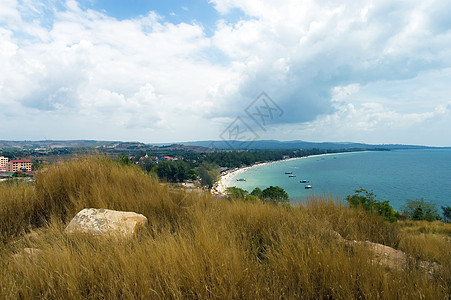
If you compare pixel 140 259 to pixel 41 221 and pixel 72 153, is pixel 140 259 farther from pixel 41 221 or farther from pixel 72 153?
pixel 72 153

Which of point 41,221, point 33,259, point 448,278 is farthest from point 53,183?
point 448,278

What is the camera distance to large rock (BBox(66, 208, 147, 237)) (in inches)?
114

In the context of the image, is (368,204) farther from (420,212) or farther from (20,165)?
A: (420,212)

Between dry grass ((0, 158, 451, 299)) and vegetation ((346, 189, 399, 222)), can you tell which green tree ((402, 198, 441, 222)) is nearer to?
vegetation ((346, 189, 399, 222))

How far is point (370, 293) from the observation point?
1741mm

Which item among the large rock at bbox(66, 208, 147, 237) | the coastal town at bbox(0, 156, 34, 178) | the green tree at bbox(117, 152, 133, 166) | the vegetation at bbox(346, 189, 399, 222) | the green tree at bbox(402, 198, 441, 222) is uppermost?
the green tree at bbox(117, 152, 133, 166)

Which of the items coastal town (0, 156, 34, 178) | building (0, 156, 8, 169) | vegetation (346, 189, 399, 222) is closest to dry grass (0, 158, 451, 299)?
vegetation (346, 189, 399, 222)

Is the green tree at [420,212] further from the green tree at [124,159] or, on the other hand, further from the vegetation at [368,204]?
the green tree at [124,159]

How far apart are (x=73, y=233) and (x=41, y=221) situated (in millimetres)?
1618

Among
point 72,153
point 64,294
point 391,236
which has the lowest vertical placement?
point 391,236

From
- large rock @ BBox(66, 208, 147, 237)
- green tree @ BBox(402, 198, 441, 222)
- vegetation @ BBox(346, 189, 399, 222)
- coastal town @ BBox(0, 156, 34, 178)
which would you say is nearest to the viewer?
large rock @ BBox(66, 208, 147, 237)

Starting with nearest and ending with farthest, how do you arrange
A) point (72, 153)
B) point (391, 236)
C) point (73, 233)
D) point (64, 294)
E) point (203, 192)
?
point (64, 294) < point (73, 233) < point (391, 236) < point (203, 192) < point (72, 153)

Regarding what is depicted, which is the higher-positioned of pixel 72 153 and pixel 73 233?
pixel 72 153

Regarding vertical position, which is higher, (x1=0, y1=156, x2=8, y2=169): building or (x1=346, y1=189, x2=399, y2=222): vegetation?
(x1=0, y1=156, x2=8, y2=169): building
